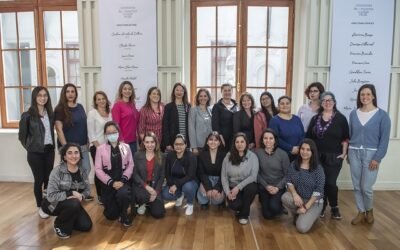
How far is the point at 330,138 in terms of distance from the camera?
3.46m

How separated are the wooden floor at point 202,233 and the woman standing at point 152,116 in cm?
96

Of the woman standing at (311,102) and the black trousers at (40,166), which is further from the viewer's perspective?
the woman standing at (311,102)

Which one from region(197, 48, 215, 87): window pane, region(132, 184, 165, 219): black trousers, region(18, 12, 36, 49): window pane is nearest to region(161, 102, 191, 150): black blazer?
region(132, 184, 165, 219): black trousers

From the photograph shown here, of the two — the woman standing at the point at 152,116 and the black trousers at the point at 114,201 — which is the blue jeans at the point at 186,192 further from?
the woman standing at the point at 152,116

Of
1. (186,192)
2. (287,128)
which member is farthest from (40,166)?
(287,128)

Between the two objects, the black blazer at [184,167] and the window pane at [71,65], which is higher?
the window pane at [71,65]

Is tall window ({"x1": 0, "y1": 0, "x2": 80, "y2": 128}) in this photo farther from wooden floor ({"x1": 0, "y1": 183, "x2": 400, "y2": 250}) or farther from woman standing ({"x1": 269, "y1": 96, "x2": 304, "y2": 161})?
woman standing ({"x1": 269, "y1": 96, "x2": 304, "y2": 161})

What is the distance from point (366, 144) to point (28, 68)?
4822 mm

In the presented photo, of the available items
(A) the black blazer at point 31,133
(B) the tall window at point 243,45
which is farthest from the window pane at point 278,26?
(A) the black blazer at point 31,133

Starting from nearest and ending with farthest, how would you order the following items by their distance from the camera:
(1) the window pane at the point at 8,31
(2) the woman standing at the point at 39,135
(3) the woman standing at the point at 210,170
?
(2) the woman standing at the point at 39,135
(3) the woman standing at the point at 210,170
(1) the window pane at the point at 8,31

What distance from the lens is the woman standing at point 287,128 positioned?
3.63 metres

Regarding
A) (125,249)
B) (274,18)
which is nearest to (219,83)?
(274,18)

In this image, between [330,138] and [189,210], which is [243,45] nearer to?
[330,138]

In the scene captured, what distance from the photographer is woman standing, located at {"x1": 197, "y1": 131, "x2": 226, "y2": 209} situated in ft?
12.2
